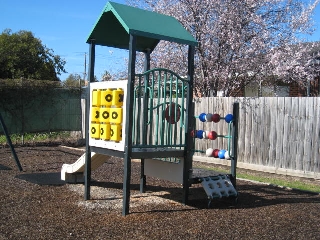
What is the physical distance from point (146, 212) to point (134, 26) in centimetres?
289

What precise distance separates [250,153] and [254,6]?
4973 millimetres

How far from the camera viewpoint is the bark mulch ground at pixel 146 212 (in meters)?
5.35

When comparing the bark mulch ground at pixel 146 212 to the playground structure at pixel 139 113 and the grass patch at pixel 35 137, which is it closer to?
the playground structure at pixel 139 113

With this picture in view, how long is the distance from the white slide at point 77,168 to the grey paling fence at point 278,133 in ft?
15.0

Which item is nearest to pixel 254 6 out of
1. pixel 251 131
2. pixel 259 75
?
pixel 259 75

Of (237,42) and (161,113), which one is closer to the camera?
(161,113)

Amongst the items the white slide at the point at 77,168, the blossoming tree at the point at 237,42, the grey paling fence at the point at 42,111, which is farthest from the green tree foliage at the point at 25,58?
the white slide at the point at 77,168

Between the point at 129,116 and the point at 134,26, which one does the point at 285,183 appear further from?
the point at 134,26

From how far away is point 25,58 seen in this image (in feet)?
97.0

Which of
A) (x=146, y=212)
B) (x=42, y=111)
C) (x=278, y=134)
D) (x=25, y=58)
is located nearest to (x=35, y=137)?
(x=42, y=111)

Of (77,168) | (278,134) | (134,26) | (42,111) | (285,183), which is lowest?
(285,183)

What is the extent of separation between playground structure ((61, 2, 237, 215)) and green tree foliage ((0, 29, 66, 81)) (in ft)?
73.9

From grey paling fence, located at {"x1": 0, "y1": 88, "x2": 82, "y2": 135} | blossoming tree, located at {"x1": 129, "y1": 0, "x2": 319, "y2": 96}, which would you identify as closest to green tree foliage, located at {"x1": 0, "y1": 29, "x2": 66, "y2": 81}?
grey paling fence, located at {"x1": 0, "y1": 88, "x2": 82, "y2": 135}

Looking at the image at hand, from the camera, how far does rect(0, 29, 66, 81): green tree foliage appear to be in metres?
28.6
